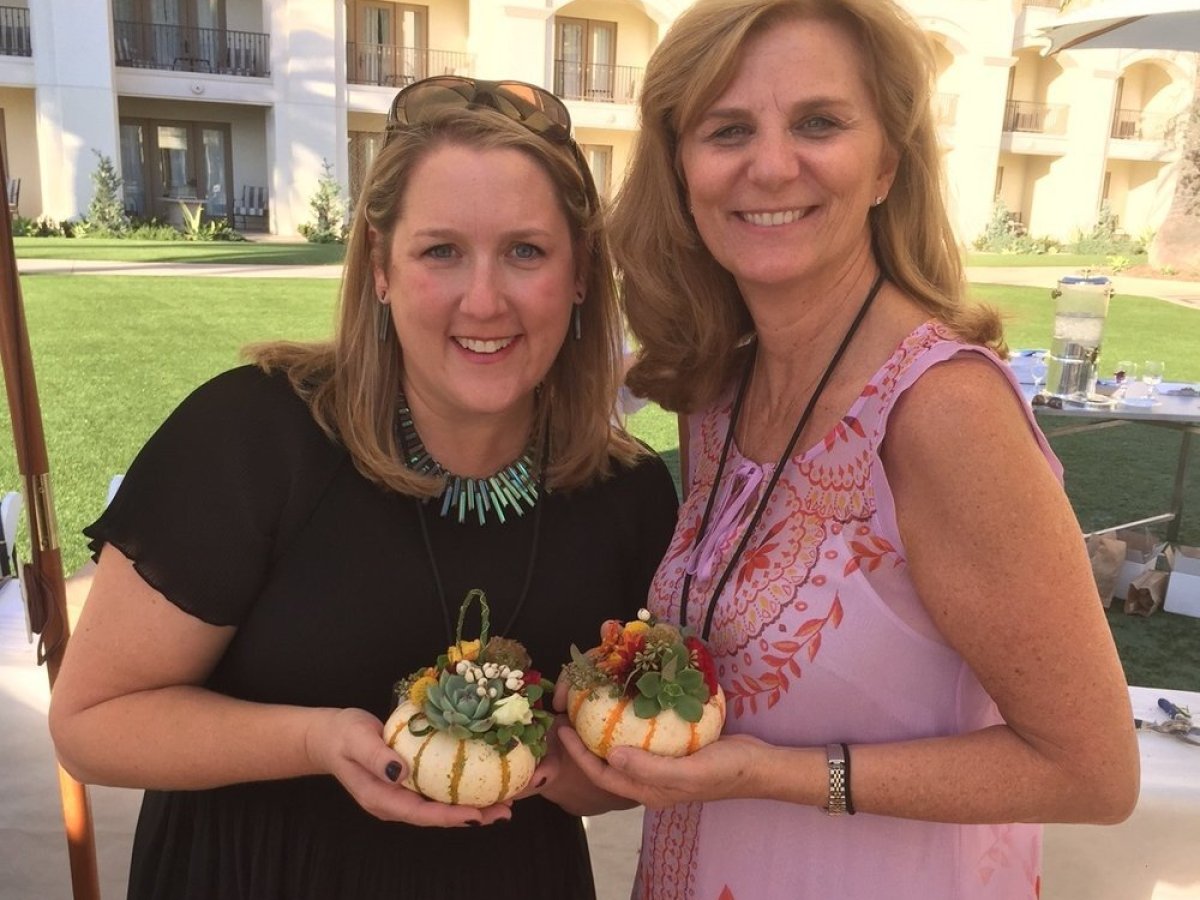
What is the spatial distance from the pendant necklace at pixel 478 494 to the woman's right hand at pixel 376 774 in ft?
0.97

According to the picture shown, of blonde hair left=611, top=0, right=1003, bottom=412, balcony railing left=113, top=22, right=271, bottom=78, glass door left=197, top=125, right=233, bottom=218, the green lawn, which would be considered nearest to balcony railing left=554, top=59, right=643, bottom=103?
balcony railing left=113, top=22, right=271, bottom=78

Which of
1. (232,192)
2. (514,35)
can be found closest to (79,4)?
(232,192)

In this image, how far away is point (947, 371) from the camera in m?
1.42

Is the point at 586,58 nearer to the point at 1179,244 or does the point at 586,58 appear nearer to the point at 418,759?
the point at 1179,244

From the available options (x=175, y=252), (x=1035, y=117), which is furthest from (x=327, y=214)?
(x=1035, y=117)

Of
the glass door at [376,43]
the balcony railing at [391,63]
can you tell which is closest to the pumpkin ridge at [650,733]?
the balcony railing at [391,63]

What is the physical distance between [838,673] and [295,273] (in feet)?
56.3

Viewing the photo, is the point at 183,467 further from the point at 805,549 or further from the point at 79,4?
the point at 79,4

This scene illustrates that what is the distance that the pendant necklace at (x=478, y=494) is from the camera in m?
1.69

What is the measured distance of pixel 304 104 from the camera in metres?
25.9

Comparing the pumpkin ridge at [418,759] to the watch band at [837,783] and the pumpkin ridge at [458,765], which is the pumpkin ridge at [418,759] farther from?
the watch band at [837,783]

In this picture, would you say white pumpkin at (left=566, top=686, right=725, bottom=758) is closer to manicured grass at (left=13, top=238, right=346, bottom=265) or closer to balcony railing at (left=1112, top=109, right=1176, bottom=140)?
manicured grass at (left=13, top=238, right=346, bottom=265)

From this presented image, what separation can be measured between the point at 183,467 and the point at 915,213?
→ 51.7 inches

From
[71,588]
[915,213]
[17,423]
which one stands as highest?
[915,213]
